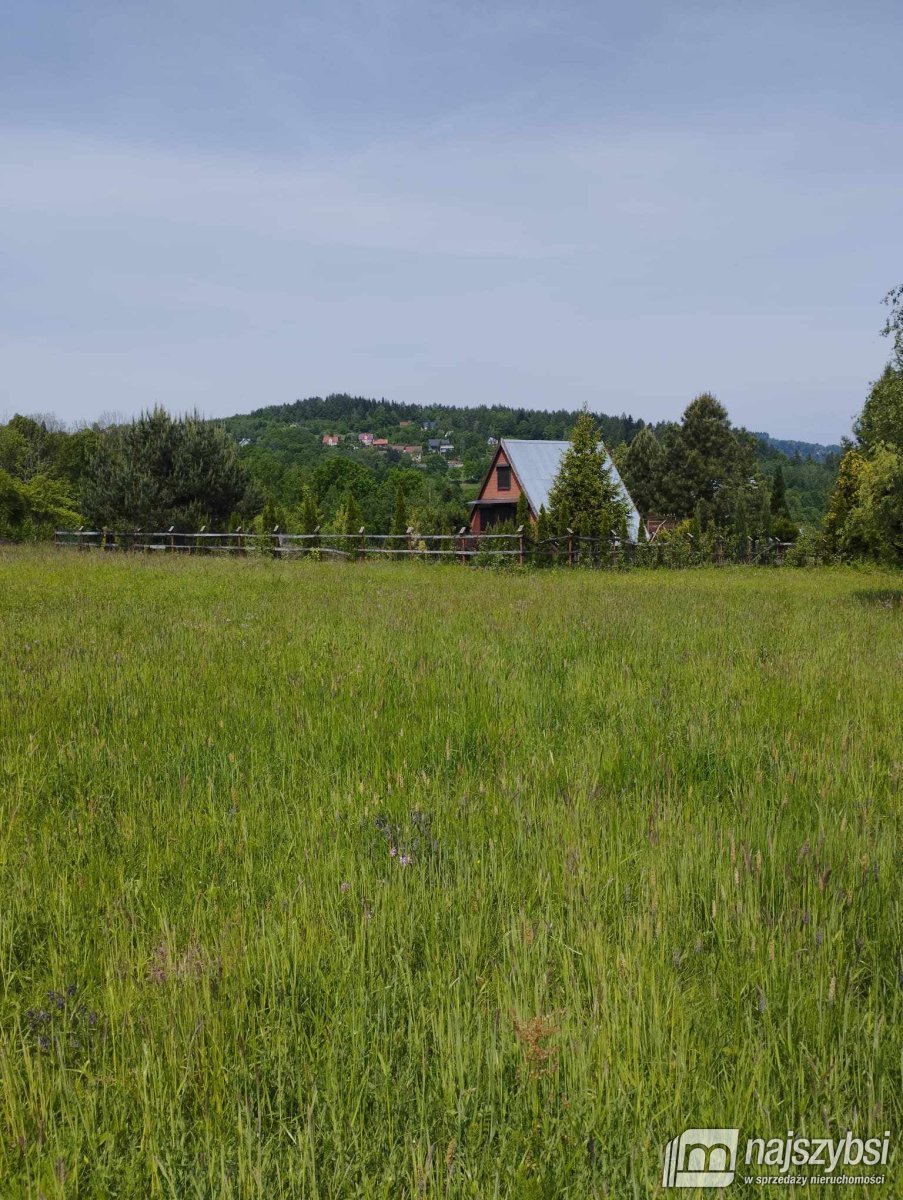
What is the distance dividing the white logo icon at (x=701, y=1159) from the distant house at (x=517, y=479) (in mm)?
46756

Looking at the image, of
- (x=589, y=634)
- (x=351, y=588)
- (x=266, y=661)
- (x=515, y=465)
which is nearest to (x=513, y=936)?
(x=266, y=661)

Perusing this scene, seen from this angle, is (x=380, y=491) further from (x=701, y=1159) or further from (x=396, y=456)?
(x=701, y=1159)

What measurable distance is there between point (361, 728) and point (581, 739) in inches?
52.2

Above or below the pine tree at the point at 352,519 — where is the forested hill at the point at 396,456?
above

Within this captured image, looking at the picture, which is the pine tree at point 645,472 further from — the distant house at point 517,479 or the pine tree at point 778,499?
the distant house at point 517,479

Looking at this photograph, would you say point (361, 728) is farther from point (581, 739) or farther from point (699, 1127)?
point (699, 1127)

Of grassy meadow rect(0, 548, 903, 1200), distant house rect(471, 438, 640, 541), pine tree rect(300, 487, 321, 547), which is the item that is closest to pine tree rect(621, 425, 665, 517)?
distant house rect(471, 438, 640, 541)

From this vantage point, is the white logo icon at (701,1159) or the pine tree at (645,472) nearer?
the white logo icon at (701,1159)

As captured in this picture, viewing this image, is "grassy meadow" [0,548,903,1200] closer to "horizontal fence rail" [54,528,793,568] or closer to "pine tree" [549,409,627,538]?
"horizontal fence rail" [54,528,793,568]

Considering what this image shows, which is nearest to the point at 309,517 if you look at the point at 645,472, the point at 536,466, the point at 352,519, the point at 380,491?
the point at 352,519

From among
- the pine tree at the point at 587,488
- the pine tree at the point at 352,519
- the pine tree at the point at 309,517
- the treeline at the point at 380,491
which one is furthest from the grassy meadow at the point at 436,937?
the pine tree at the point at 309,517

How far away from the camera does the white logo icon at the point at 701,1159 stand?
1580 millimetres

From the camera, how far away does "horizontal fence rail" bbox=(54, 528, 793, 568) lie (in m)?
31.2

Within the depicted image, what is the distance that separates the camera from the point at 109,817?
3637mm
